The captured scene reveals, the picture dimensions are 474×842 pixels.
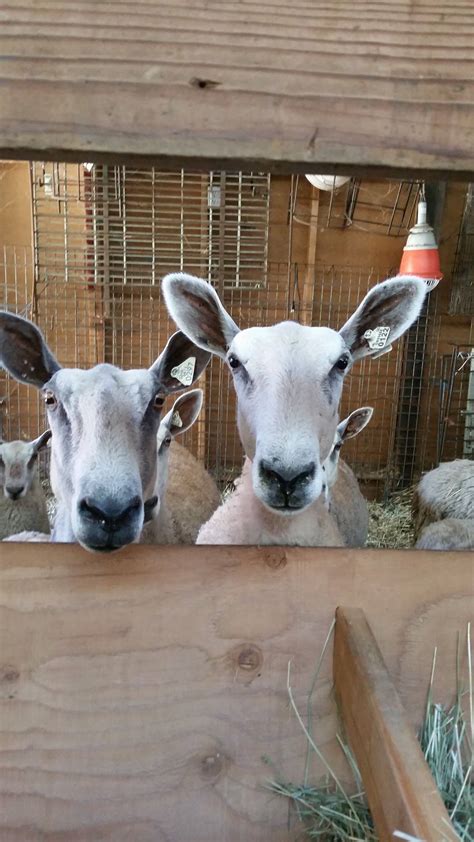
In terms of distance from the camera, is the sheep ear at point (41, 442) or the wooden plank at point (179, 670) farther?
the sheep ear at point (41, 442)

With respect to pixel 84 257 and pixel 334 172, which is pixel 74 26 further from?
pixel 84 257

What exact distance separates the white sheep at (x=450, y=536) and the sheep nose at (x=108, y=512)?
2755 mm

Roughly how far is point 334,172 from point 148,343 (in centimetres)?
674

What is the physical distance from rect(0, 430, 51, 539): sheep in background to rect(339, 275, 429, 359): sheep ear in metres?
2.92

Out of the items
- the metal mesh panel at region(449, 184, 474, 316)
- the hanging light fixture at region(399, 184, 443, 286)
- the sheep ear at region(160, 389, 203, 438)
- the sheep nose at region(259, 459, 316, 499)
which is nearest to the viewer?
Answer: the sheep nose at region(259, 459, 316, 499)

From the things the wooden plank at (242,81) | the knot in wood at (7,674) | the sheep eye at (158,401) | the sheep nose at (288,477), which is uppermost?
the wooden plank at (242,81)

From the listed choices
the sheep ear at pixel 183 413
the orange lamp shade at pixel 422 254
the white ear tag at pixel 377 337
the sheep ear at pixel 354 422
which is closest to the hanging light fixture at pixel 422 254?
the orange lamp shade at pixel 422 254

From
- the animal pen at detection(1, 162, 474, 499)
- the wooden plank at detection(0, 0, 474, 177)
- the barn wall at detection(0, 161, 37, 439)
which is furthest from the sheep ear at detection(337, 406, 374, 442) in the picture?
the barn wall at detection(0, 161, 37, 439)

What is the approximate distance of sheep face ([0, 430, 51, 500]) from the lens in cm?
488

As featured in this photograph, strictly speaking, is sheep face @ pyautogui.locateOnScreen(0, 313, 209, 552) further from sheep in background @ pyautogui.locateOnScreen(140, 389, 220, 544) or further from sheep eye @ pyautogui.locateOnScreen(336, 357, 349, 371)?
sheep eye @ pyautogui.locateOnScreen(336, 357, 349, 371)

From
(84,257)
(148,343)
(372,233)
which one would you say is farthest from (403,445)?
(84,257)

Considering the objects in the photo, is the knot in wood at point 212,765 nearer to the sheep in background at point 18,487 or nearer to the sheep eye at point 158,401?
the sheep eye at point 158,401

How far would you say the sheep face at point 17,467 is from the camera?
4.88 metres

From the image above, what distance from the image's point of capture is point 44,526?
203 inches
